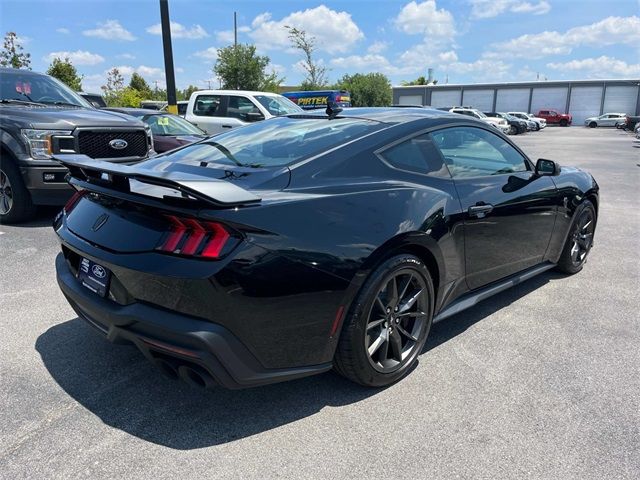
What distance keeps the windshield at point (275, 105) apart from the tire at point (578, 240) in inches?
315

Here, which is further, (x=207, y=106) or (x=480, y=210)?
(x=207, y=106)

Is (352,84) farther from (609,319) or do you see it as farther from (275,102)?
(609,319)

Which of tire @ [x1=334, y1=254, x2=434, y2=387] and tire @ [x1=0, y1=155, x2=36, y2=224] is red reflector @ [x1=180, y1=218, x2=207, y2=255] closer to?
tire @ [x1=334, y1=254, x2=434, y2=387]

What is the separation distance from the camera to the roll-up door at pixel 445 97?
64.2 m

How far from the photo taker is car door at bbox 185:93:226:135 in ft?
39.8

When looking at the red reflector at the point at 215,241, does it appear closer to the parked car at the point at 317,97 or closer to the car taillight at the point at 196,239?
the car taillight at the point at 196,239

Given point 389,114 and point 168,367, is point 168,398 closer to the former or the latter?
point 168,367

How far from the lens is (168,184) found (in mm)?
2055

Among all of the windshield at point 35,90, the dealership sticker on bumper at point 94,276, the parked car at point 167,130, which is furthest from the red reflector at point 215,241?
the parked car at point 167,130

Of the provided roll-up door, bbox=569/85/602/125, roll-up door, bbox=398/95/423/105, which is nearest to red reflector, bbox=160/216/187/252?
roll-up door, bbox=569/85/602/125

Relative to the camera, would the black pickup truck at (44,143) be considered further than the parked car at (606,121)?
No

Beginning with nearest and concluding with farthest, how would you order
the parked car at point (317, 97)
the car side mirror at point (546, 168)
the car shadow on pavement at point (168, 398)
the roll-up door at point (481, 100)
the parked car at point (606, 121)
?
the car shadow on pavement at point (168, 398) → the car side mirror at point (546, 168) → the parked car at point (317, 97) → the parked car at point (606, 121) → the roll-up door at point (481, 100)

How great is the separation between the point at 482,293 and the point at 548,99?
64.2 meters

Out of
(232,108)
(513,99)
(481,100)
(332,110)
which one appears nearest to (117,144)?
(332,110)
